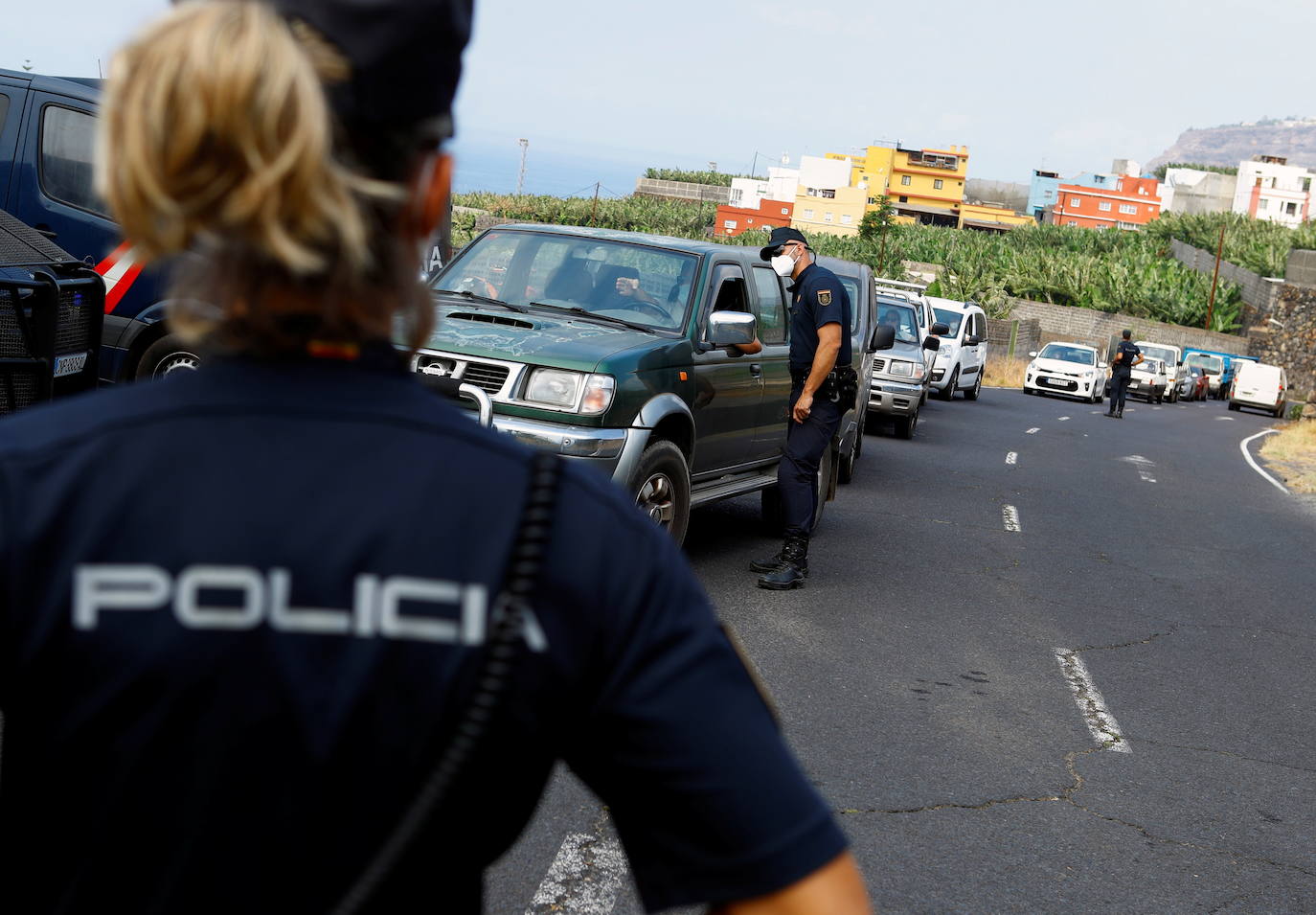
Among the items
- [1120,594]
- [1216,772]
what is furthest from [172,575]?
[1120,594]

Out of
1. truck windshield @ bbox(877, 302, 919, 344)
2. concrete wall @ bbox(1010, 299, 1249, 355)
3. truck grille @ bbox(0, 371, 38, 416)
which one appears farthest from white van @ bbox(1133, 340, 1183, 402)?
truck grille @ bbox(0, 371, 38, 416)

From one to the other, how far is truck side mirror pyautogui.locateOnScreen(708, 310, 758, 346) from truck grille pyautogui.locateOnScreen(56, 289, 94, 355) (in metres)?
3.54

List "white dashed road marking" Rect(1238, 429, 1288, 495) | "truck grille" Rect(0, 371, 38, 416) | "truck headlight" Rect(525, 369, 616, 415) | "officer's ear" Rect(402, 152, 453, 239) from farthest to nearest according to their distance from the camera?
"white dashed road marking" Rect(1238, 429, 1288, 495)
"truck headlight" Rect(525, 369, 616, 415)
"truck grille" Rect(0, 371, 38, 416)
"officer's ear" Rect(402, 152, 453, 239)

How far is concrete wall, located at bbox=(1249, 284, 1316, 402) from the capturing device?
52781mm

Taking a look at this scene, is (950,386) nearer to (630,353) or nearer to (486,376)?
(630,353)

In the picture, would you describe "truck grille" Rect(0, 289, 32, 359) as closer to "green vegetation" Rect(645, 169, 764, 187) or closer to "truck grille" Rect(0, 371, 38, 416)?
"truck grille" Rect(0, 371, 38, 416)

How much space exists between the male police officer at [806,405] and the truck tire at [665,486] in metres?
0.91

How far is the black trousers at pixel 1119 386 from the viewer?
107ft

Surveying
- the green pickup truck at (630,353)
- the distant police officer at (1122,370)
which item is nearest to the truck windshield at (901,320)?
the green pickup truck at (630,353)

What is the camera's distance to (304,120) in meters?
1.16

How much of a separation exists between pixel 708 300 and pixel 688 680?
7714 mm

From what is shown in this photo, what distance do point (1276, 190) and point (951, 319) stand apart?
137914 mm

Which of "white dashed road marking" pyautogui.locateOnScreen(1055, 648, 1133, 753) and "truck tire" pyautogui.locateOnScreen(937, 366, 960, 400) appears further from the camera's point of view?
"truck tire" pyautogui.locateOnScreen(937, 366, 960, 400)

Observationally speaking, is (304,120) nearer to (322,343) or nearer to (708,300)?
(322,343)
